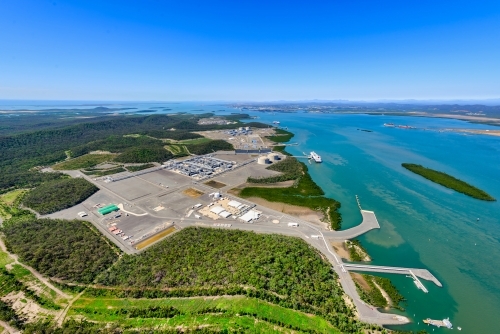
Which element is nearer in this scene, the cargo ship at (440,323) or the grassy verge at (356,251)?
the cargo ship at (440,323)

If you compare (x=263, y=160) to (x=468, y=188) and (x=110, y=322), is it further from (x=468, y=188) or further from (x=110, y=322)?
(x=110, y=322)

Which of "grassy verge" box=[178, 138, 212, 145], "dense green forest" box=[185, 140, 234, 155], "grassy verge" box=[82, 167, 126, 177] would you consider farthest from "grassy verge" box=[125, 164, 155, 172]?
"grassy verge" box=[178, 138, 212, 145]

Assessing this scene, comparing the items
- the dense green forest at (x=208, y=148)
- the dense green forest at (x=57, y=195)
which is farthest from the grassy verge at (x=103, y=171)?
the dense green forest at (x=208, y=148)

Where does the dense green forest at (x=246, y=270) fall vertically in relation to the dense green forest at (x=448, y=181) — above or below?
below

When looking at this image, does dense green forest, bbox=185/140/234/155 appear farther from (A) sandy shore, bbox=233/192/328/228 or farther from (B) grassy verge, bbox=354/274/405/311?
(B) grassy verge, bbox=354/274/405/311

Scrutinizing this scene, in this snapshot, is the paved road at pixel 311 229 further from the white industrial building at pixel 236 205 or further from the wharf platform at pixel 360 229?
the white industrial building at pixel 236 205

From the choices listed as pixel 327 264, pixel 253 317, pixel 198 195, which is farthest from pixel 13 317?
pixel 327 264

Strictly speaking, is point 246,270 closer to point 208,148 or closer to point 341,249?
point 341,249

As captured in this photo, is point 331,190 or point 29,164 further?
point 29,164
